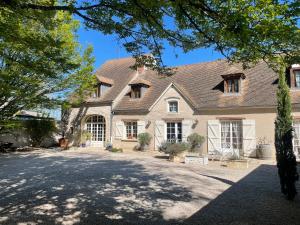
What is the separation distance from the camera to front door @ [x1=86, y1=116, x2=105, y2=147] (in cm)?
2106

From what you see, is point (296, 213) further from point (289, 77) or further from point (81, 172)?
point (289, 77)

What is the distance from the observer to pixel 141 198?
21.2 ft

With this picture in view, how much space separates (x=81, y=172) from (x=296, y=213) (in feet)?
24.1

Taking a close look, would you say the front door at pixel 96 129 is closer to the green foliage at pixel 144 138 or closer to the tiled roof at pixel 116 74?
the tiled roof at pixel 116 74

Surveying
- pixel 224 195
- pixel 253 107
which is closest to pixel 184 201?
pixel 224 195

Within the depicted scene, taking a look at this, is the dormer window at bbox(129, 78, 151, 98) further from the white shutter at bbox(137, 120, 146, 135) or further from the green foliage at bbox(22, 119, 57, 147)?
the green foliage at bbox(22, 119, 57, 147)

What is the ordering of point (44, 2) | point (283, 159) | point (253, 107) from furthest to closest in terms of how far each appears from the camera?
point (253, 107) → point (283, 159) → point (44, 2)

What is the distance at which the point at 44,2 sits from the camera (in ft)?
13.5

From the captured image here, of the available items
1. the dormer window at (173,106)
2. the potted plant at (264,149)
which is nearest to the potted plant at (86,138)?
the dormer window at (173,106)

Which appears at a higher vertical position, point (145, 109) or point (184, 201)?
point (145, 109)

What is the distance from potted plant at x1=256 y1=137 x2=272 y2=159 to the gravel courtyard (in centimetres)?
396

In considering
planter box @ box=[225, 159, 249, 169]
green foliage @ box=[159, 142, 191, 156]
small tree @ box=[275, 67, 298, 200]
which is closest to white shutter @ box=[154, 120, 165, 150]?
green foliage @ box=[159, 142, 191, 156]

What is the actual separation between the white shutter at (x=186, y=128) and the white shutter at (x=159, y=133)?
1.51 metres

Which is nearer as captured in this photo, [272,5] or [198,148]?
[272,5]
